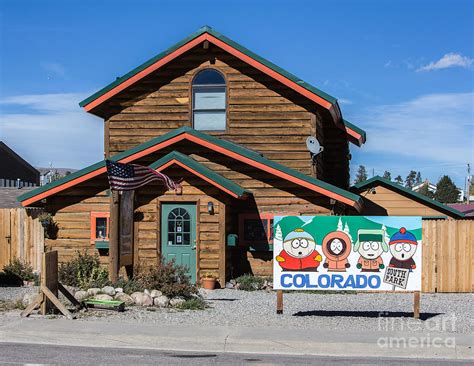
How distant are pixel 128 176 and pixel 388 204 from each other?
13.5m

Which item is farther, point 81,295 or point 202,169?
point 202,169

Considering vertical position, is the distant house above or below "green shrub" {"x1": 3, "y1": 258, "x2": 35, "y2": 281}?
above

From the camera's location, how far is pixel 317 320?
42.5 feet

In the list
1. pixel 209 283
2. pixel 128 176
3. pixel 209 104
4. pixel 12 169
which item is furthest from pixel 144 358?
pixel 12 169

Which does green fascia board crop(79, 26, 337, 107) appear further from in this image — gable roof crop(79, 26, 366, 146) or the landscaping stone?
the landscaping stone

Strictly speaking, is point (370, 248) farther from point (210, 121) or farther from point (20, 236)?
point (20, 236)

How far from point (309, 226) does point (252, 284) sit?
5429mm

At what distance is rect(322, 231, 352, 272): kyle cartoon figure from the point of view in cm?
1344

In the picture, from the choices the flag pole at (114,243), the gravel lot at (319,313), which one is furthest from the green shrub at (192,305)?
the flag pole at (114,243)

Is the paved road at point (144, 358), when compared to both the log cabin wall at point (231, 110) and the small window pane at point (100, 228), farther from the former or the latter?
the log cabin wall at point (231, 110)

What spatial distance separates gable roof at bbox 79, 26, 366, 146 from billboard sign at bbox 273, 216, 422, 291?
821 cm

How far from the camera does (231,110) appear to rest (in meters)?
21.8

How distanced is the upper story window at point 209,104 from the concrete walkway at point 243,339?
35.5 ft

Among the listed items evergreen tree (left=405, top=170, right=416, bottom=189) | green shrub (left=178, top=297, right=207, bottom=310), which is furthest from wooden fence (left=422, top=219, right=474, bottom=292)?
evergreen tree (left=405, top=170, right=416, bottom=189)
